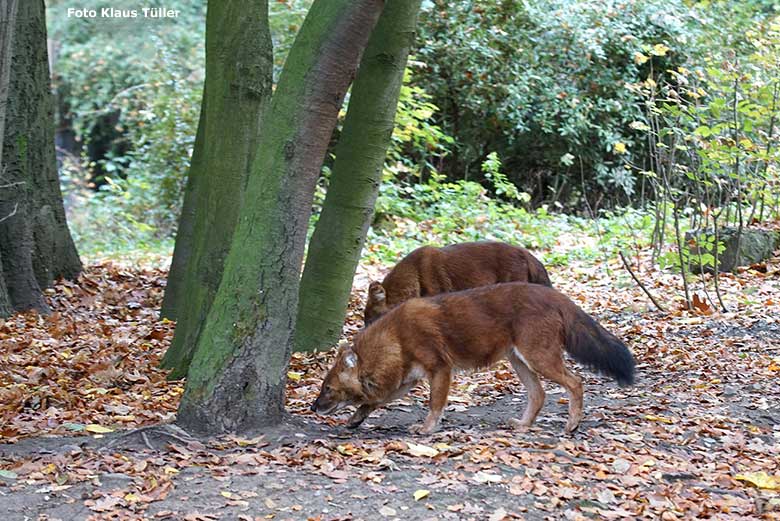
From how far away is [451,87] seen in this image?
69.4 feet

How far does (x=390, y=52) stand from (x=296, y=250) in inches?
118

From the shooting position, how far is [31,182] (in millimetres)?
12250

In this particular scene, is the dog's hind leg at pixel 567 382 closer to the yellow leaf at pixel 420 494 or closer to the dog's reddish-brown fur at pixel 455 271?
the yellow leaf at pixel 420 494

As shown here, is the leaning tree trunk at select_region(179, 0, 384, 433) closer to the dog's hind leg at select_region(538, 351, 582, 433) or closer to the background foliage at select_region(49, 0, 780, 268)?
the dog's hind leg at select_region(538, 351, 582, 433)

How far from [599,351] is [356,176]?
3.11 m

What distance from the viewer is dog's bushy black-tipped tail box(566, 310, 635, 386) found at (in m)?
7.30

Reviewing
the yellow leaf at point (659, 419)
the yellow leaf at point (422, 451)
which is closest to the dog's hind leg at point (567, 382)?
the yellow leaf at point (659, 419)

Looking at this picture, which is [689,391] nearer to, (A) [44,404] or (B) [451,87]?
(A) [44,404]

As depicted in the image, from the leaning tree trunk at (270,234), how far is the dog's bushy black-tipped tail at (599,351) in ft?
7.06

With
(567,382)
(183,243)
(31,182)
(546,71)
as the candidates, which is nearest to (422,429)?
(567,382)

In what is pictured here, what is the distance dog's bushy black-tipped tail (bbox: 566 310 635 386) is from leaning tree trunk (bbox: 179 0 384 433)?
7.06ft

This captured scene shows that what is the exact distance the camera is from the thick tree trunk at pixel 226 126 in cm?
855

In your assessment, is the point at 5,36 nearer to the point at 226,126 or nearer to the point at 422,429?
the point at 226,126

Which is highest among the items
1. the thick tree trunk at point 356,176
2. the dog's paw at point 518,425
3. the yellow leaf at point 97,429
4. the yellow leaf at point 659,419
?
the thick tree trunk at point 356,176
